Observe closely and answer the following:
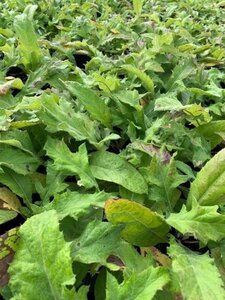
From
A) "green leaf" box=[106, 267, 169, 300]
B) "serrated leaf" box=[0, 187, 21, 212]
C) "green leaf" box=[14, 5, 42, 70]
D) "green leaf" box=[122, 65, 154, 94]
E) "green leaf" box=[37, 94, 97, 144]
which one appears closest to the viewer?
"green leaf" box=[106, 267, 169, 300]

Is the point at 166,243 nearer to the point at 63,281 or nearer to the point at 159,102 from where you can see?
the point at 63,281

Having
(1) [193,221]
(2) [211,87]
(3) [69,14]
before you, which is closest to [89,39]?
(3) [69,14]

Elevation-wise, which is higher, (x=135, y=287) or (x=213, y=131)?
(x=135, y=287)

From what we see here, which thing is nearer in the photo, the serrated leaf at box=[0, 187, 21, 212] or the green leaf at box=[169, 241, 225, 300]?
the green leaf at box=[169, 241, 225, 300]

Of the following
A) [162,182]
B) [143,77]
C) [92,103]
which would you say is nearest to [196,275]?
[162,182]

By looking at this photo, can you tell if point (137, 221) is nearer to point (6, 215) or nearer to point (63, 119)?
point (6, 215)

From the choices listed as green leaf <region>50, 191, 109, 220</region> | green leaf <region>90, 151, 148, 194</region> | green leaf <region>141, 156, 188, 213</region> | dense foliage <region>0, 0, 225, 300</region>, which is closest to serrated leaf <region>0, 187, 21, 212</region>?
dense foliage <region>0, 0, 225, 300</region>

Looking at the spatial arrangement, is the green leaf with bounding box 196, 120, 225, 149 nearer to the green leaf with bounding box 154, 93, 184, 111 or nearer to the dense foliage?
the dense foliage

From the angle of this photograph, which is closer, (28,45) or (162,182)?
(162,182)
